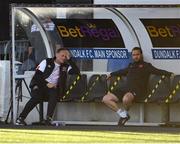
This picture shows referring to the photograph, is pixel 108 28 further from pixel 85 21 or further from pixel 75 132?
pixel 75 132

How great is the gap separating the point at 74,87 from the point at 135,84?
1460 millimetres

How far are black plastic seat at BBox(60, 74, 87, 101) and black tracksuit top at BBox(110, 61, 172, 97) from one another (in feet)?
3.52

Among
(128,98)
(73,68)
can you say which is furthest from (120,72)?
(73,68)

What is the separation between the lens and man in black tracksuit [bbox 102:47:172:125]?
15367mm

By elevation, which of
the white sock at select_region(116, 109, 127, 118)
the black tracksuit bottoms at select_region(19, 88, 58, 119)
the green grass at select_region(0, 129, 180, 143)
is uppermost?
the black tracksuit bottoms at select_region(19, 88, 58, 119)

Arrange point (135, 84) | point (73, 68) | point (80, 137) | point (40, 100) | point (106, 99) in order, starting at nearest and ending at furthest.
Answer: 1. point (80, 137)
2. point (135, 84)
3. point (106, 99)
4. point (40, 100)
5. point (73, 68)

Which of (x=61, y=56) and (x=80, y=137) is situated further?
(x=61, y=56)

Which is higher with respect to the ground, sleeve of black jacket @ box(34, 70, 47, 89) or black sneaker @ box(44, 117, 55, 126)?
sleeve of black jacket @ box(34, 70, 47, 89)

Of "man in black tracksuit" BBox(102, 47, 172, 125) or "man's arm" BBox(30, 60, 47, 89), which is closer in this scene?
"man in black tracksuit" BBox(102, 47, 172, 125)

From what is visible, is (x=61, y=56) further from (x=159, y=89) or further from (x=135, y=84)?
(x=159, y=89)

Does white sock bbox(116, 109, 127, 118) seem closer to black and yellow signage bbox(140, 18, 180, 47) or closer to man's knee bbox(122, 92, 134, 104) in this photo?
man's knee bbox(122, 92, 134, 104)

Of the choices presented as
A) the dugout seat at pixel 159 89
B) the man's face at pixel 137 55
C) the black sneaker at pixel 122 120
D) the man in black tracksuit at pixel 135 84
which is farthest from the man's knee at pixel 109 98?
the man's face at pixel 137 55

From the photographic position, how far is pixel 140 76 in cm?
1536

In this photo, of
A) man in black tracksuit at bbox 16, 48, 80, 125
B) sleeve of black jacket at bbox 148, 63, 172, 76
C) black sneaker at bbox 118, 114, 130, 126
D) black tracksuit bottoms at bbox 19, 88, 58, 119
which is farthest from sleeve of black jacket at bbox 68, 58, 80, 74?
sleeve of black jacket at bbox 148, 63, 172, 76
